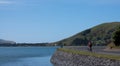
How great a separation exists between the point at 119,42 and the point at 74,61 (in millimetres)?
27793

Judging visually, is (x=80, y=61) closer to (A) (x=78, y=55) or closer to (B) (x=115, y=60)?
(A) (x=78, y=55)

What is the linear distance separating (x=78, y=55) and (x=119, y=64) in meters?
18.9

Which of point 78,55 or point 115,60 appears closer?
point 115,60

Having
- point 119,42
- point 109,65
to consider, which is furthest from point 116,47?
point 109,65

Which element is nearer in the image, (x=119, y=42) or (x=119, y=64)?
(x=119, y=64)

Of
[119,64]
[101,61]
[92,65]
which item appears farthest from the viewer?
[92,65]

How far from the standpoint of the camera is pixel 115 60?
1305 inches

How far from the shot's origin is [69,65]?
5359 cm

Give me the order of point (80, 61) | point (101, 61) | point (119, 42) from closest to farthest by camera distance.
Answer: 1. point (101, 61)
2. point (80, 61)
3. point (119, 42)

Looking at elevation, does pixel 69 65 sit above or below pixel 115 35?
below

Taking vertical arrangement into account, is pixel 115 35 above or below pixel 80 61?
above

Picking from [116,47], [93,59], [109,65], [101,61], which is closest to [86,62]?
[93,59]

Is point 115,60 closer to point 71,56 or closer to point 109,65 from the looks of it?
point 109,65

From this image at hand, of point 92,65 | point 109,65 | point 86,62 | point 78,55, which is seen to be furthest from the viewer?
point 78,55
